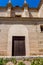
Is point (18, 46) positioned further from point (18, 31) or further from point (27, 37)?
point (18, 31)

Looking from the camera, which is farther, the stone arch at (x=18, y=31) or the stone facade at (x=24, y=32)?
the stone arch at (x=18, y=31)

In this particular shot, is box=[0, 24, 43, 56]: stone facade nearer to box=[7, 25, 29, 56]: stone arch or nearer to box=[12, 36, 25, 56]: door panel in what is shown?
box=[7, 25, 29, 56]: stone arch

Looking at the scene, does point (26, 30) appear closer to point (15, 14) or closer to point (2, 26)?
point (2, 26)

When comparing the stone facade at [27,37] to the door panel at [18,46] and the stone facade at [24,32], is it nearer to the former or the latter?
the stone facade at [24,32]

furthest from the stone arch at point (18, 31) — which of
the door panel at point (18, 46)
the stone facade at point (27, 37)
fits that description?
the door panel at point (18, 46)

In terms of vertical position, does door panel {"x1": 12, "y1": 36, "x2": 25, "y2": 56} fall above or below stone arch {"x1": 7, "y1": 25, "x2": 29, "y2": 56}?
below

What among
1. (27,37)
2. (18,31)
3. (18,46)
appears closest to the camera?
(18,46)

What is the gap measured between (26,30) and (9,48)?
2547 millimetres

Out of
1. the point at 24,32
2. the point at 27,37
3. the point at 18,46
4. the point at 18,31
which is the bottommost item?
the point at 18,46

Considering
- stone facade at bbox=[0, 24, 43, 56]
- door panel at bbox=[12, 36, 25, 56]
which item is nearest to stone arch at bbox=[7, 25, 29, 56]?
stone facade at bbox=[0, 24, 43, 56]

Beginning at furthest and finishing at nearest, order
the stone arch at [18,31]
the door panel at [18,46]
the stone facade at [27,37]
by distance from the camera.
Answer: the stone arch at [18,31], the door panel at [18,46], the stone facade at [27,37]

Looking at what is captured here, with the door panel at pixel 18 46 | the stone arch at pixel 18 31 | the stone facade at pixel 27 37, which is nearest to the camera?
the stone facade at pixel 27 37

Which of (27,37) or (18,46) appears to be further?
(27,37)

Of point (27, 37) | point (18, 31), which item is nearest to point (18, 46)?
point (27, 37)
